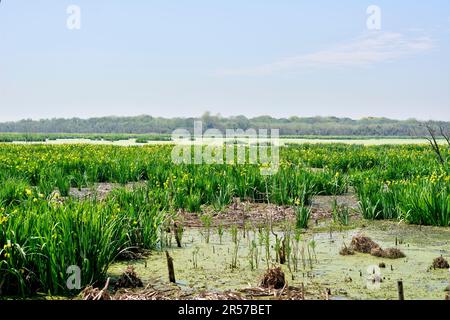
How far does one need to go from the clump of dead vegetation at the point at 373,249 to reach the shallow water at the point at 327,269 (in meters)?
0.10

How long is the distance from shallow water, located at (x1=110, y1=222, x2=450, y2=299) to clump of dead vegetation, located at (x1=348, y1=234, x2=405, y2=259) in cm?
10

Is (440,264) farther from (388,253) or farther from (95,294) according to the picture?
(95,294)

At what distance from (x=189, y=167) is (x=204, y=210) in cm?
454

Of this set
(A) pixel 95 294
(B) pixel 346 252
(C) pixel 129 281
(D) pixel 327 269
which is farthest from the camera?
(B) pixel 346 252

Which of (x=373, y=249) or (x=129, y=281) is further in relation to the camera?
(x=373, y=249)

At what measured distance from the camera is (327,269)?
6.33 m

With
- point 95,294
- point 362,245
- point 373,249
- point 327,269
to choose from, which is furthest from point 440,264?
point 95,294

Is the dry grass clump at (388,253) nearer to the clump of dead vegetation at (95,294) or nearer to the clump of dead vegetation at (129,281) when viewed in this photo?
the clump of dead vegetation at (129,281)

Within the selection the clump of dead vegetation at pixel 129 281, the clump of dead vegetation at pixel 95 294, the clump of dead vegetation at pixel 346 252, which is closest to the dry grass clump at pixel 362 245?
the clump of dead vegetation at pixel 346 252

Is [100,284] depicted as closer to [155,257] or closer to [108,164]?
[155,257]

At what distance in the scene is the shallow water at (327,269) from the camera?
555 centimetres

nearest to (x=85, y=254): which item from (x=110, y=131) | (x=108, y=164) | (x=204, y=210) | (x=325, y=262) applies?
(x=325, y=262)

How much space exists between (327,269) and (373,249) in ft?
3.13
